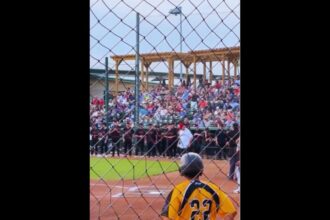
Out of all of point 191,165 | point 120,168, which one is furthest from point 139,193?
point 120,168

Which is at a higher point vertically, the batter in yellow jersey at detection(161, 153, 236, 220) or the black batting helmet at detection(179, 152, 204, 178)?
the black batting helmet at detection(179, 152, 204, 178)

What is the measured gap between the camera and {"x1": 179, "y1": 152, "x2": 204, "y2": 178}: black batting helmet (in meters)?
1.04

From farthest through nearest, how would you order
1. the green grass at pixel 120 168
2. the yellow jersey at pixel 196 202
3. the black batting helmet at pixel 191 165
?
the yellow jersey at pixel 196 202
the black batting helmet at pixel 191 165
the green grass at pixel 120 168

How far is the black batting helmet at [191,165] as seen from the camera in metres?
1.04

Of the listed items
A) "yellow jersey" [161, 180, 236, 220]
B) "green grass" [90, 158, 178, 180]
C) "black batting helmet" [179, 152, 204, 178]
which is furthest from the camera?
"yellow jersey" [161, 180, 236, 220]

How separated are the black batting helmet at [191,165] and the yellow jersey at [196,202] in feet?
0.09

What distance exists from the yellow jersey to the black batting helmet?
28mm

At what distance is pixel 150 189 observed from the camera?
4.68 metres

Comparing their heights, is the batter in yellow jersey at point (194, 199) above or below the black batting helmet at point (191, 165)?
below

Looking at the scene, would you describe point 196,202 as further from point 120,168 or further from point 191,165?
point 120,168
